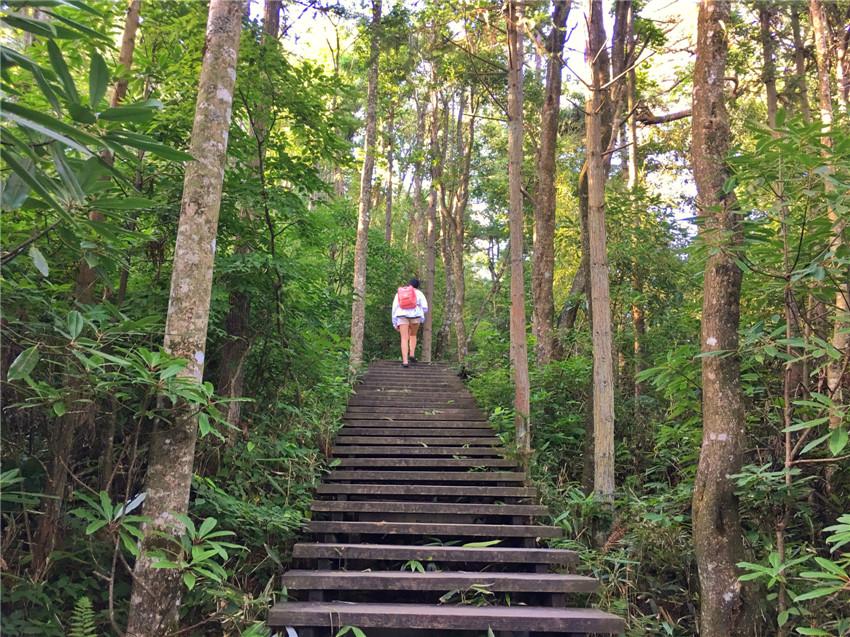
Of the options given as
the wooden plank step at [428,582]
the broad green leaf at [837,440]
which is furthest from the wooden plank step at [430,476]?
the broad green leaf at [837,440]

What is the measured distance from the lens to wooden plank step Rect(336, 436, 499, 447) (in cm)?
625

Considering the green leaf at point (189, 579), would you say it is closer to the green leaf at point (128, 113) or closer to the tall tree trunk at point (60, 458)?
the tall tree trunk at point (60, 458)

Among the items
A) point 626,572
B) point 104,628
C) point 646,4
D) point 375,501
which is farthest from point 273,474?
point 646,4

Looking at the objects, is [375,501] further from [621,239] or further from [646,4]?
[646,4]

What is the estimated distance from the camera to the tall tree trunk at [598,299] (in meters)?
5.20

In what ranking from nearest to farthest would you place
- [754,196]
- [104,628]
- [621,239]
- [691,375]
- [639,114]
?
[104,628]
[754,196]
[691,375]
[639,114]
[621,239]

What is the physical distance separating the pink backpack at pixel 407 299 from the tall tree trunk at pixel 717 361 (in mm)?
6821

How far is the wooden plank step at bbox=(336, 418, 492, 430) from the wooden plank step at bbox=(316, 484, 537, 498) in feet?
5.66

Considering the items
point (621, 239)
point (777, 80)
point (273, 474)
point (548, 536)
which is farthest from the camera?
point (777, 80)

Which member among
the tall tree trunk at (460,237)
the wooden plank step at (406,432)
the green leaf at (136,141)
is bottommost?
the wooden plank step at (406,432)

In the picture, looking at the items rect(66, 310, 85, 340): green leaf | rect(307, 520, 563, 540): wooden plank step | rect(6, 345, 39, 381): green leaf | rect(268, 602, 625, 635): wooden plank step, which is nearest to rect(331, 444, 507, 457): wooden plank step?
rect(307, 520, 563, 540): wooden plank step

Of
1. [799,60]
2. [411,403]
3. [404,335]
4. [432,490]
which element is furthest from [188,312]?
[799,60]

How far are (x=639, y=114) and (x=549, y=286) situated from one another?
289 centimetres

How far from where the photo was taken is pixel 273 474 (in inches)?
187
